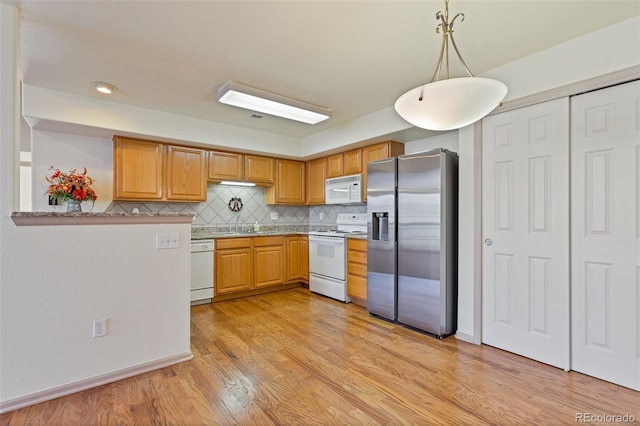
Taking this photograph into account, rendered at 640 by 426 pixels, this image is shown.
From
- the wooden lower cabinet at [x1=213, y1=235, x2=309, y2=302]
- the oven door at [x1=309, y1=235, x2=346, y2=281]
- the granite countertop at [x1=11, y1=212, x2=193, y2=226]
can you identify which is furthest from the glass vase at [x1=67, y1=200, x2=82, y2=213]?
the oven door at [x1=309, y1=235, x2=346, y2=281]

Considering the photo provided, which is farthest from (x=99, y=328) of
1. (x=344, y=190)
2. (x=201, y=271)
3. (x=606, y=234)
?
(x=606, y=234)

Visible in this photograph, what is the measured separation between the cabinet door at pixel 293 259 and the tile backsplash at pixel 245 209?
2.04ft

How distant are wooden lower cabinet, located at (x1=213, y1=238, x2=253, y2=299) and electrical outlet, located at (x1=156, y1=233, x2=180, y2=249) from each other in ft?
5.55

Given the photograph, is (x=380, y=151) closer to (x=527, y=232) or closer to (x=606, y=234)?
(x=527, y=232)

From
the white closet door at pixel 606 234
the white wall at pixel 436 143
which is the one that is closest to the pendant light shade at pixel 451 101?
the white closet door at pixel 606 234

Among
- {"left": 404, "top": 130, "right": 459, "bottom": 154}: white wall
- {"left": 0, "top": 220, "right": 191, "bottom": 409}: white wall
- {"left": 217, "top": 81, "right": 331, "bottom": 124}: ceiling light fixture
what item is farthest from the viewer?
{"left": 404, "top": 130, "right": 459, "bottom": 154}: white wall

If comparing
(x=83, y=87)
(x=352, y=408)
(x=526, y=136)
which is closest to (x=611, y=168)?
(x=526, y=136)

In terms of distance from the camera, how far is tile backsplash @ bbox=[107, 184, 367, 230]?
4.25m

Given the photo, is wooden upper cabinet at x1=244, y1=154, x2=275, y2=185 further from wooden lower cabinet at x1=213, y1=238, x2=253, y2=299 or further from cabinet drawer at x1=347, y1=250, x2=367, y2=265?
cabinet drawer at x1=347, y1=250, x2=367, y2=265

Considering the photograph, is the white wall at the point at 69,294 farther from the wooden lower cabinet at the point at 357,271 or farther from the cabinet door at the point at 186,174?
the wooden lower cabinet at the point at 357,271

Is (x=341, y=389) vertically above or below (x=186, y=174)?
below

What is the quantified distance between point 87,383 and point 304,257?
123 inches

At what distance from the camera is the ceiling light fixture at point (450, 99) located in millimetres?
1363

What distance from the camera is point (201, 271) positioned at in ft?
13.0
